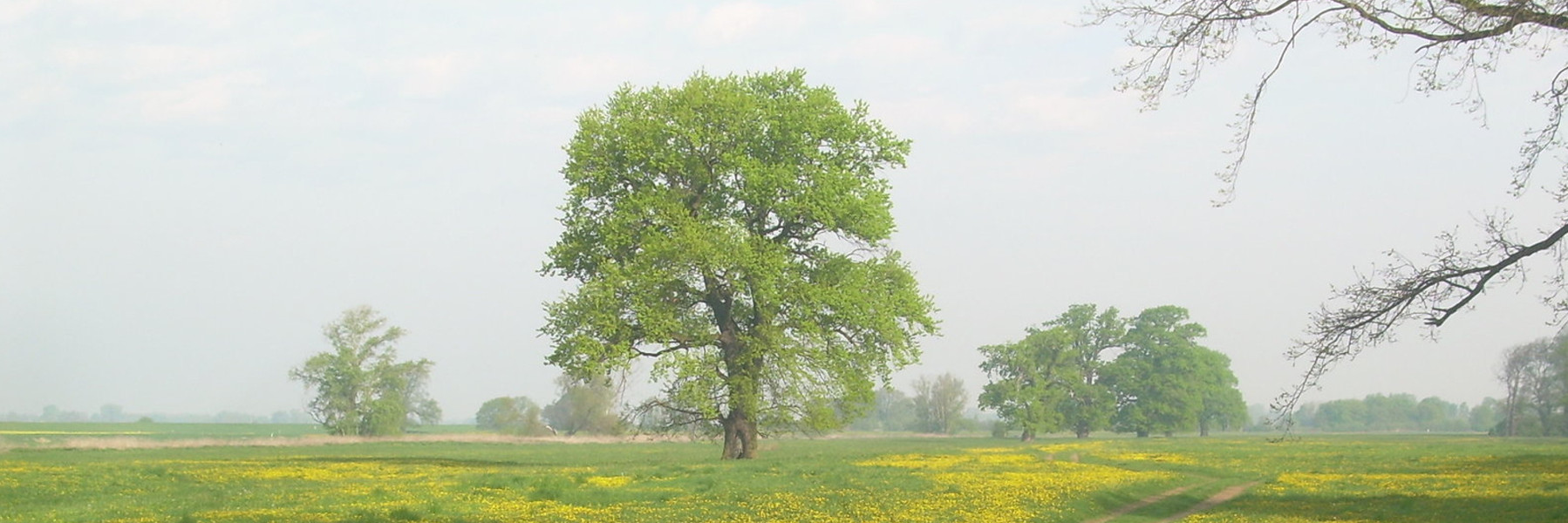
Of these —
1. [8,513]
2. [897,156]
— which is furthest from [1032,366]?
[8,513]

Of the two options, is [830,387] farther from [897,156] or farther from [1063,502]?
[1063,502]

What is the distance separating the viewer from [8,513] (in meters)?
26.2

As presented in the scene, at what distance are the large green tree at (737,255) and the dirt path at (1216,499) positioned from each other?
42.0ft

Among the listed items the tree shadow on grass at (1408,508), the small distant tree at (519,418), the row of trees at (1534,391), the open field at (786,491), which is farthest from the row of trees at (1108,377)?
the tree shadow on grass at (1408,508)

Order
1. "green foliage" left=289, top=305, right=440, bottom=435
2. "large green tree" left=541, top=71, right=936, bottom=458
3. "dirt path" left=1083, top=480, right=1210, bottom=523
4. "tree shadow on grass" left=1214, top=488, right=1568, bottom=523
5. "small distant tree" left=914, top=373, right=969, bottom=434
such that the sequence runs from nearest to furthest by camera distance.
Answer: "tree shadow on grass" left=1214, top=488, right=1568, bottom=523 < "dirt path" left=1083, top=480, right=1210, bottom=523 < "large green tree" left=541, top=71, right=936, bottom=458 < "green foliage" left=289, top=305, right=440, bottom=435 < "small distant tree" left=914, top=373, right=969, bottom=434

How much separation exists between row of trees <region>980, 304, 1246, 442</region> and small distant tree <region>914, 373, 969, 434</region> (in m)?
40.4

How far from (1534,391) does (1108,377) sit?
42.0 meters

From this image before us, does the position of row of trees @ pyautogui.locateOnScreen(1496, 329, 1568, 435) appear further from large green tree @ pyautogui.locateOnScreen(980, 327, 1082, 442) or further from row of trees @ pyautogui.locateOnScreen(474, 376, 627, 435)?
row of trees @ pyautogui.locateOnScreen(474, 376, 627, 435)

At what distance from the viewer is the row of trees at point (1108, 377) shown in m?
118

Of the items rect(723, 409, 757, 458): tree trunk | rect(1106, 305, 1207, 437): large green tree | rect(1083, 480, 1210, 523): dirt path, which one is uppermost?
rect(1106, 305, 1207, 437): large green tree

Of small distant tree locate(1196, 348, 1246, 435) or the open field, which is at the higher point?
small distant tree locate(1196, 348, 1246, 435)

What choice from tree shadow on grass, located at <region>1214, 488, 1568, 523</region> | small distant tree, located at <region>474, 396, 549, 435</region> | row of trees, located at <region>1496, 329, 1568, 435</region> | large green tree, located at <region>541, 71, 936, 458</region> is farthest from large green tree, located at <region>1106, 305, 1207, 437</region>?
tree shadow on grass, located at <region>1214, 488, 1568, 523</region>

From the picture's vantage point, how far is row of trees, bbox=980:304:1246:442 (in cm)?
11750

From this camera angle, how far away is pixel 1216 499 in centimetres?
3312
